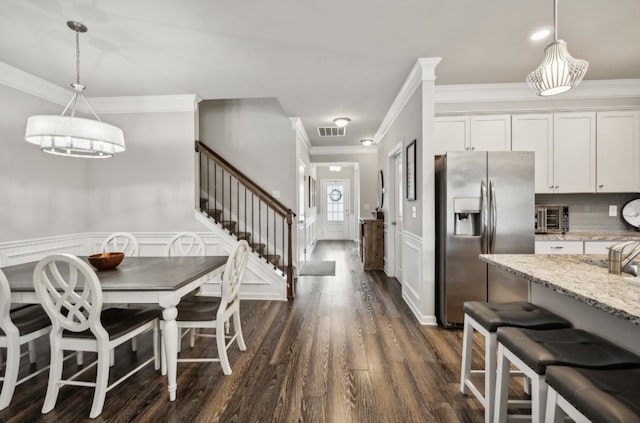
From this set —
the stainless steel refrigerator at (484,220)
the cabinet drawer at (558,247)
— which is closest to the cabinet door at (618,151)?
the cabinet drawer at (558,247)

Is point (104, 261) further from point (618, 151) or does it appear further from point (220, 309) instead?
point (618, 151)

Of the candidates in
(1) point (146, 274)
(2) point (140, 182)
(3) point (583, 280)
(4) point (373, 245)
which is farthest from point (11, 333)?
(4) point (373, 245)

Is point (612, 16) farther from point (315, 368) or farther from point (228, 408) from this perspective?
point (228, 408)

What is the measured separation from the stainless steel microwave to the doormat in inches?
124

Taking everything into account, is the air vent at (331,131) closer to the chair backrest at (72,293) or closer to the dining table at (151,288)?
the dining table at (151,288)

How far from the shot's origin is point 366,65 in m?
3.15

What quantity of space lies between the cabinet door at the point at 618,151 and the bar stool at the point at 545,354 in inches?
121

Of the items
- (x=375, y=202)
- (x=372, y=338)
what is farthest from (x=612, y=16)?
(x=375, y=202)

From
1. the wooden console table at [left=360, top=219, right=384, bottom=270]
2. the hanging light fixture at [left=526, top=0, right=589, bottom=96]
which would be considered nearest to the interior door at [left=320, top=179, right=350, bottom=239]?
the wooden console table at [left=360, top=219, right=384, bottom=270]

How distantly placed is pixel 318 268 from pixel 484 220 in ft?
11.5

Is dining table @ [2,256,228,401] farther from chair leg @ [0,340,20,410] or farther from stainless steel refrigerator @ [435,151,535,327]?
stainless steel refrigerator @ [435,151,535,327]

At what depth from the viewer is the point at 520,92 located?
358cm

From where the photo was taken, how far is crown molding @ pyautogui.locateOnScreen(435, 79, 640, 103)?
3508mm

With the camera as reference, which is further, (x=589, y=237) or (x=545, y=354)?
(x=589, y=237)
